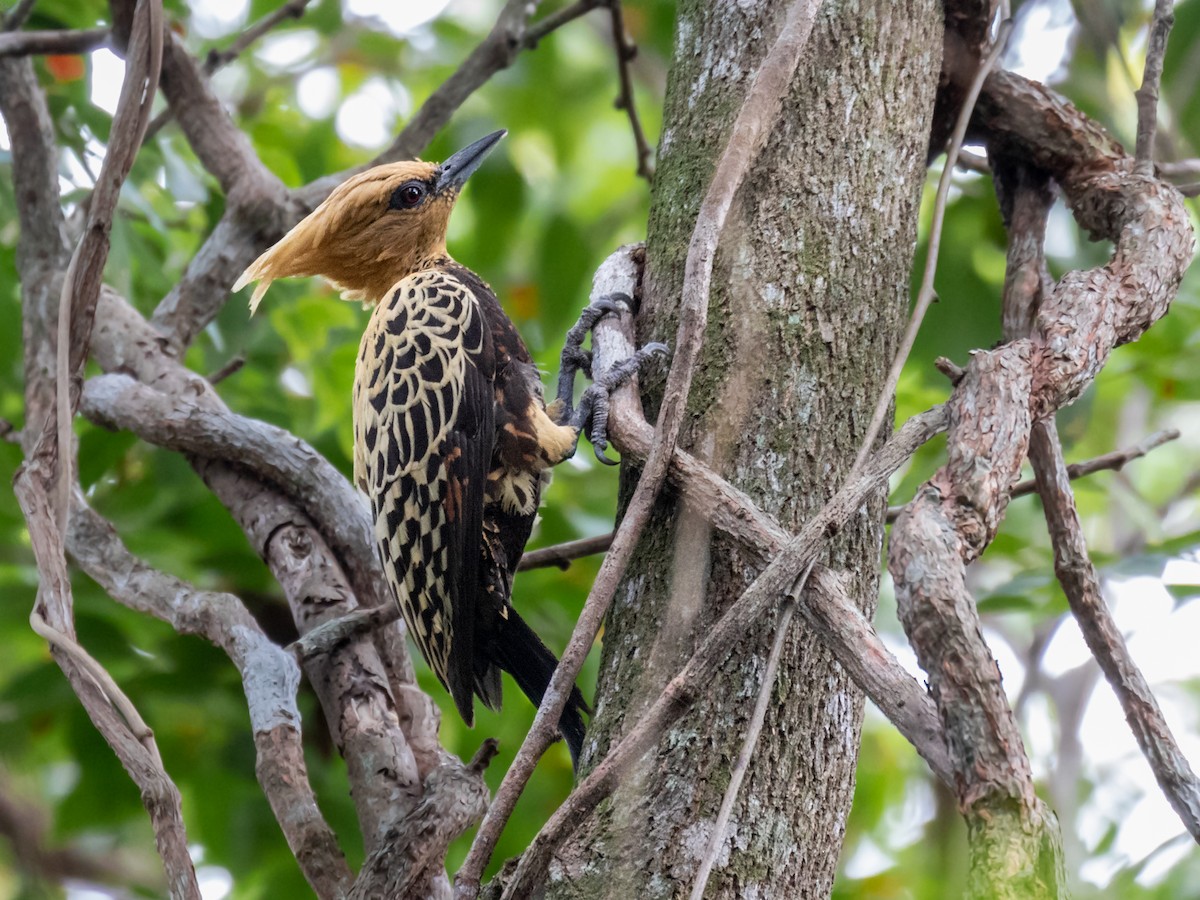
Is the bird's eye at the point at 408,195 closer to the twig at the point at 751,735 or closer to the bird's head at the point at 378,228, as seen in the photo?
the bird's head at the point at 378,228

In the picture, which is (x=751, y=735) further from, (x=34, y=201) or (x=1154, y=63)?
(x=34, y=201)

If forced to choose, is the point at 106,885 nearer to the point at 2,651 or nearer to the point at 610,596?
the point at 2,651

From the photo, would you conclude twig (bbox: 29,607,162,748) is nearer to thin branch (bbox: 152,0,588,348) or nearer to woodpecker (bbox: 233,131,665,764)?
woodpecker (bbox: 233,131,665,764)

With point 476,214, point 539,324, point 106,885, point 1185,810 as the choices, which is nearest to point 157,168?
point 476,214

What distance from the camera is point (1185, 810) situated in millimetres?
1590

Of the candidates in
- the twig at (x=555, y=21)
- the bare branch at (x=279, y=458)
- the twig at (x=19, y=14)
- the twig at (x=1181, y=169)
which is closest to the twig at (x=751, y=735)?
the bare branch at (x=279, y=458)

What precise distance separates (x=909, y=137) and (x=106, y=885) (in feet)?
12.9

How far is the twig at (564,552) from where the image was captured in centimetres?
235

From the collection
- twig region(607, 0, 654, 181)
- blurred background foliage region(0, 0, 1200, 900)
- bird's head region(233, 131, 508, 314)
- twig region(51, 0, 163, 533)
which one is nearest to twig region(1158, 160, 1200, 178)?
blurred background foliage region(0, 0, 1200, 900)

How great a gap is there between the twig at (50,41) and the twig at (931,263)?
6.48 ft

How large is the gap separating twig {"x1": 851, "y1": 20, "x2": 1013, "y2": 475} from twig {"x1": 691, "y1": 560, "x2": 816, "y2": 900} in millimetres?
233

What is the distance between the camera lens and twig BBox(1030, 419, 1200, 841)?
5.32 ft

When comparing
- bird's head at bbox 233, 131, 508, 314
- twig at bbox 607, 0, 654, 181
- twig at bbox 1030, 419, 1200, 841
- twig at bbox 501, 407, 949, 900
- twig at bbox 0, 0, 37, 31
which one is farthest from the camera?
twig at bbox 607, 0, 654, 181

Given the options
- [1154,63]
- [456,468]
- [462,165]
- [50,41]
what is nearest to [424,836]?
[456,468]
